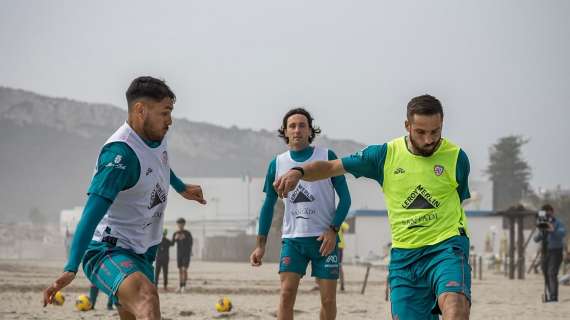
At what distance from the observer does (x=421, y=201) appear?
21.5 ft

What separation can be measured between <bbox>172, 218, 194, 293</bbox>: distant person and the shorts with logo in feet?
54.5

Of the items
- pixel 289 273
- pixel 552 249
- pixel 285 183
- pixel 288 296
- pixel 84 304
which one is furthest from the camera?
pixel 552 249

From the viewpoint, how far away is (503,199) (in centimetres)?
15838

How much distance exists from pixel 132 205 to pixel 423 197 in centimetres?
196

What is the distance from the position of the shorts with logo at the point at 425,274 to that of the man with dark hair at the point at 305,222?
2587 mm

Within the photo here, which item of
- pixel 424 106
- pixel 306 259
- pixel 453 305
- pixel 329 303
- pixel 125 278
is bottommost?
pixel 329 303

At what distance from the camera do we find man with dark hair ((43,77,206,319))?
5871 mm

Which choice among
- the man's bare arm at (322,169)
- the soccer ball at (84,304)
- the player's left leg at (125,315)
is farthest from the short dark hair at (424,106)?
the soccer ball at (84,304)

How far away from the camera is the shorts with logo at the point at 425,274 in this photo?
6297 millimetres

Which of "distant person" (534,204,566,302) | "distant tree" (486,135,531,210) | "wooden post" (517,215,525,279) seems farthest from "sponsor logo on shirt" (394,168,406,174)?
"distant tree" (486,135,531,210)

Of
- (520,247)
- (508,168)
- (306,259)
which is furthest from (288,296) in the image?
(508,168)

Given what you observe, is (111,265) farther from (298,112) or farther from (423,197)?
→ (298,112)

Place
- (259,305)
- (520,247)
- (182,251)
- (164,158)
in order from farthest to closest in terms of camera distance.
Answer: (520,247) → (182,251) → (259,305) → (164,158)

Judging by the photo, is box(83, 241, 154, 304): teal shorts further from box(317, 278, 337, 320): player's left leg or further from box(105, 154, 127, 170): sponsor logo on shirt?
box(317, 278, 337, 320): player's left leg
